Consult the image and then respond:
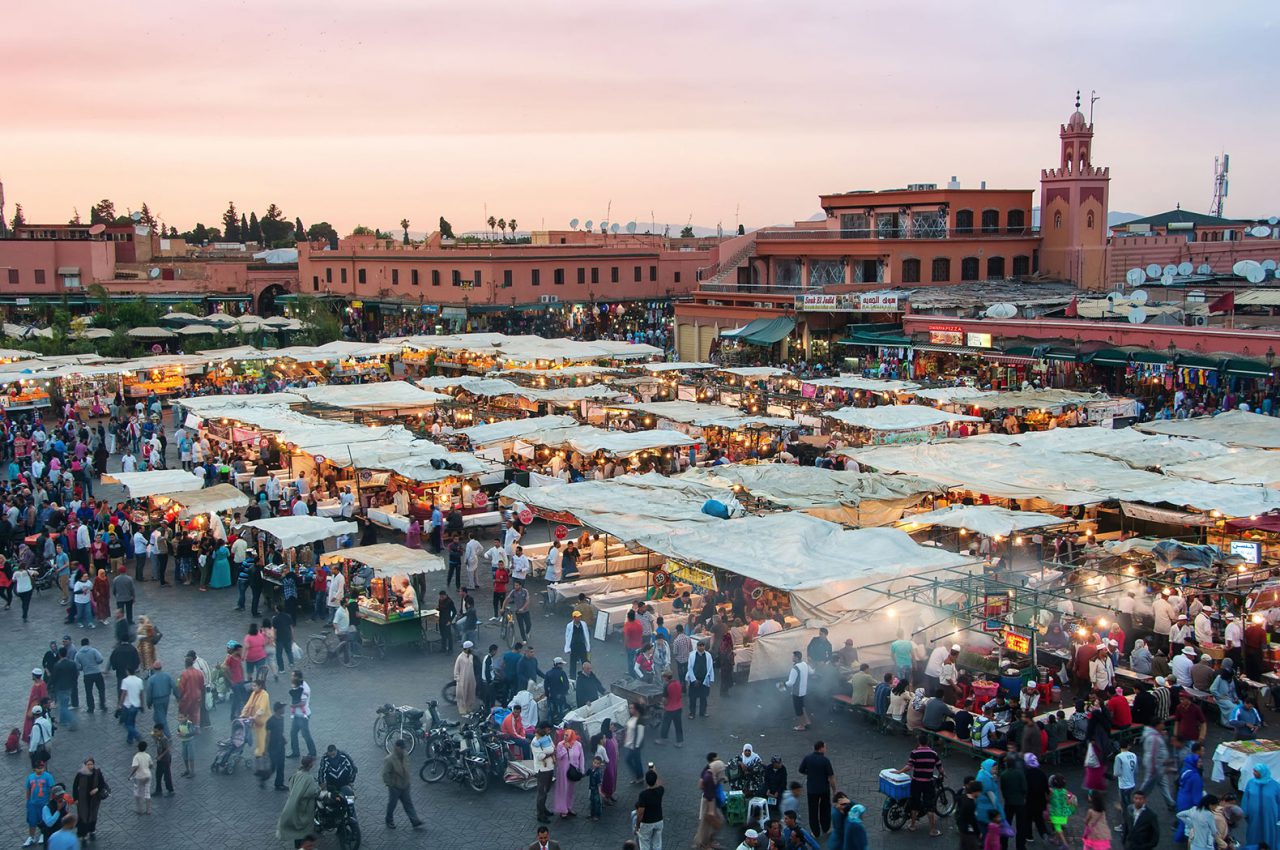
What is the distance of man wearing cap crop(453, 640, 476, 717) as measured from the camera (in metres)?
13.6

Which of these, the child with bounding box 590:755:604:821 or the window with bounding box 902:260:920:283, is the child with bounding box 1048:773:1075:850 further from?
the window with bounding box 902:260:920:283

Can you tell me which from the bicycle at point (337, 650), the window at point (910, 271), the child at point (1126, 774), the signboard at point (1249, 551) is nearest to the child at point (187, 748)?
the bicycle at point (337, 650)

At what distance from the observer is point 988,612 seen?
46.5ft

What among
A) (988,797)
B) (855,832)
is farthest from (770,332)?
(855,832)

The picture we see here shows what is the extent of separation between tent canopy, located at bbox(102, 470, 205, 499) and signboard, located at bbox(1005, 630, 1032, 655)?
45.4 ft

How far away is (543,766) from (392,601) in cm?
549

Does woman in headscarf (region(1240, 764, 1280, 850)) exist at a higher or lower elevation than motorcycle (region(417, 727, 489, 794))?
higher

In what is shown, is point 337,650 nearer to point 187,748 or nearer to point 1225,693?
point 187,748

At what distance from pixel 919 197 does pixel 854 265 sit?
3.97m

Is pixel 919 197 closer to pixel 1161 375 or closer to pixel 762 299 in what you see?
pixel 762 299

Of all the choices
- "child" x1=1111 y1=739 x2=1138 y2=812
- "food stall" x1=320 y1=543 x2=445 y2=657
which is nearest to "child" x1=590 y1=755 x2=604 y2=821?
"child" x1=1111 y1=739 x2=1138 y2=812

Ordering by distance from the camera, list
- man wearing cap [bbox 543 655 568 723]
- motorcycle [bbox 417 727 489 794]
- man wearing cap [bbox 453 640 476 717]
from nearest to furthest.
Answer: motorcycle [bbox 417 727 489 794]
man wearing cap [bbox 543 655 568 723]
man wearing cap [bbox 453 640 476 717]

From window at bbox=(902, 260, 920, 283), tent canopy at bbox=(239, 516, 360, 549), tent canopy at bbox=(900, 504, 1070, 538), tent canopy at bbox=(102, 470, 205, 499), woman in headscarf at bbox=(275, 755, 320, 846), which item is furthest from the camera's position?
window at bbox=(902, 260, 920, 283)

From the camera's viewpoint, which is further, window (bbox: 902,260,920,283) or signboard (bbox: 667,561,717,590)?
window (bbox: 902,260,920,283)
